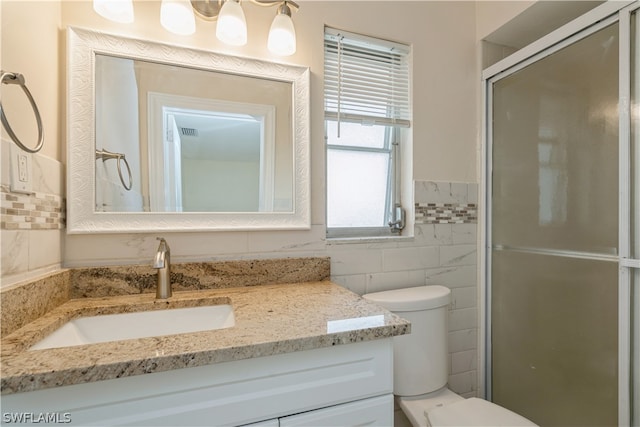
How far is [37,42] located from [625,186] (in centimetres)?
195

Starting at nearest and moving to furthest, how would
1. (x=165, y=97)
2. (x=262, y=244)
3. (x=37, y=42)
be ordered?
(x=37, y=42) < (x=165, y=97) < (x=262, y=244)

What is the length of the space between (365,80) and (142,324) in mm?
1391

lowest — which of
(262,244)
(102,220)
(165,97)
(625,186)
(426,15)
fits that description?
(262,244)

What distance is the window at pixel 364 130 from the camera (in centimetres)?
144

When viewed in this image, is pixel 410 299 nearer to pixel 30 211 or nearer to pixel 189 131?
pixel 189 131

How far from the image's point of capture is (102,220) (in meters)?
1.04

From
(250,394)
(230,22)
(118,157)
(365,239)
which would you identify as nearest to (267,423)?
(250,394)

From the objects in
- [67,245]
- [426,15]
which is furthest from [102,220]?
[426,15]

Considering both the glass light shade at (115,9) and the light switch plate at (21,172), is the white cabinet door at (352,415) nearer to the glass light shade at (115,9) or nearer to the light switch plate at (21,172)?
the light switch plate at (21,172)

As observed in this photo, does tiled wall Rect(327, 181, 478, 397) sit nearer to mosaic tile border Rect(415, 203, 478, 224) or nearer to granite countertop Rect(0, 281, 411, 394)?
mosaic tile border Rect(415, 203, 478, 224)

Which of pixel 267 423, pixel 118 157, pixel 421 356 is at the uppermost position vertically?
pixel 118 157

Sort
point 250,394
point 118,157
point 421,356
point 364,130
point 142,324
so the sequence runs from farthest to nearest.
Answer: point 364,130, point 421,356, point 118,157, point 142,324, point 250,394

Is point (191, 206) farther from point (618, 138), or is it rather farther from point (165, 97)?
point (618, 138)

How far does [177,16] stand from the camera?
105 centimetres
